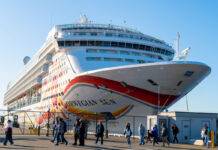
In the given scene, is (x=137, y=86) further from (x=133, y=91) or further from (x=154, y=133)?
(x=154, y=133)

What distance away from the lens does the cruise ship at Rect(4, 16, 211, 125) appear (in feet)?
90.2

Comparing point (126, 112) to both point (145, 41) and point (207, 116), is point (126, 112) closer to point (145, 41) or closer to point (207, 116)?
point (207, 116)

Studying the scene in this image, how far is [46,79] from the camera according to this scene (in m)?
44.7

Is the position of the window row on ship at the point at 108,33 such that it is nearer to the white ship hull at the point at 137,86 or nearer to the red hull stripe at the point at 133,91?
the white ship hull at the point at 137,86

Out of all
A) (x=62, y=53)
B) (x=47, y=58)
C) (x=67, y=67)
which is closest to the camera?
(x=67, y=67)

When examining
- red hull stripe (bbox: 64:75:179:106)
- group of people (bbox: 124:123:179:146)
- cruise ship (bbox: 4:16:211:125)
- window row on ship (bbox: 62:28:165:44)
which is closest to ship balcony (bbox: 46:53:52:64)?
cruise ship (bbox: 4:16:211:125)

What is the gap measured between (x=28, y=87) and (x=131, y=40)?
2561 centimetres

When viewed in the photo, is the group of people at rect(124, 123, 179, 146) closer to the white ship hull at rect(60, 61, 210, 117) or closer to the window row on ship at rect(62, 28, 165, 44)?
the white ship hull at rect(60, 61, 210, 117)

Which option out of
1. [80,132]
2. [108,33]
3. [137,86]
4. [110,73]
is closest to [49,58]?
[108,33]

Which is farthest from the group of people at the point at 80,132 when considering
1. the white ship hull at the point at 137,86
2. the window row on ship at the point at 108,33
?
the window row on ship at the point at 108,33

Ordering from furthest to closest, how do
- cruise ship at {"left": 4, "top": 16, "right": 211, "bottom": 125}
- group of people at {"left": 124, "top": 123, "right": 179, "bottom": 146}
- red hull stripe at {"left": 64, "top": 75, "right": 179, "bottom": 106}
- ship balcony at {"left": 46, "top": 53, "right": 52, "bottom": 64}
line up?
ship balcony at {"left": 46, "top": 53, "right": 52, "bottom": 64}
red hull stripe at {"left": 64, "top": 75, "right": 179, "bottom": 106}
cruise ship at {"left": 4, "top": 16, "right": 211, "bottom": 125}
group of people at {"left": 124, "top": 123, "right": 179, "bottom": 146}

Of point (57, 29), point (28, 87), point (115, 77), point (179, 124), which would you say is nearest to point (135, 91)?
point (115, 77)

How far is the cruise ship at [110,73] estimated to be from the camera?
27500 millimetres

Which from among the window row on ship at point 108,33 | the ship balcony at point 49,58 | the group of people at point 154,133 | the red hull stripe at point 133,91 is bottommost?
the group of people at point 154,133
